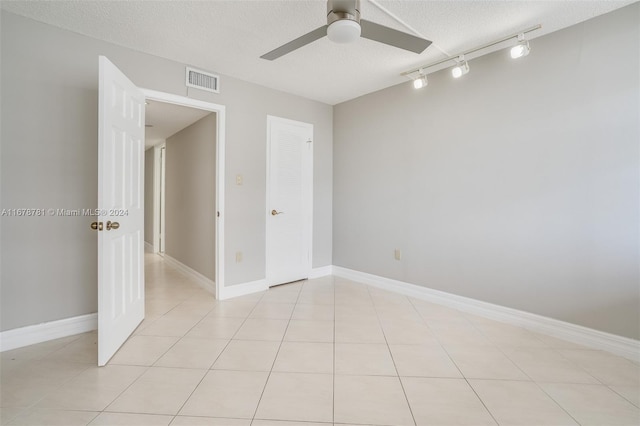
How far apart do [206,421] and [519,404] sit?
168 cm

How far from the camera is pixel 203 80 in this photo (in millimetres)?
3092

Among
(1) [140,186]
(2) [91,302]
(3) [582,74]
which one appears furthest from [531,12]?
(2) [91,302]

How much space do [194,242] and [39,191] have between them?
6.61ft

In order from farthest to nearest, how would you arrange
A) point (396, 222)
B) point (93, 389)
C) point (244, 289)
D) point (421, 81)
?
point (396, 222) → point (244, 289) → point (421, 81) → point (93, 389)

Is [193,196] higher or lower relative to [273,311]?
higher

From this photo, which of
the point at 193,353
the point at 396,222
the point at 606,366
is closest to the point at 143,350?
the point at 193,353

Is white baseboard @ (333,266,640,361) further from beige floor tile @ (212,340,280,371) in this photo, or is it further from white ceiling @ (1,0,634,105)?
white ceiling @ (1,0,634,105)

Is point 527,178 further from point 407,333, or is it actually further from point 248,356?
point 248,356

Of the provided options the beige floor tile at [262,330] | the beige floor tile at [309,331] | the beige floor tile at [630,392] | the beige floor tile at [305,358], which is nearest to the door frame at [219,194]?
the beige floor tile at [262,330]

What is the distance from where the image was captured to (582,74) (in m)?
2.29

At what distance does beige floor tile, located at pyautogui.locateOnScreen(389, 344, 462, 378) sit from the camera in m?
1.90

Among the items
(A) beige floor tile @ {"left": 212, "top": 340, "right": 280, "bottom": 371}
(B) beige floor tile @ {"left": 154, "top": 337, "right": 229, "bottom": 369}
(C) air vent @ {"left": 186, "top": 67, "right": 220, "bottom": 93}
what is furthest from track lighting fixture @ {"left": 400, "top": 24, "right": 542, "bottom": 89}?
(B) beige floor tile @ {"left": 154, "top": 337, "right": 229, "bottom": 369}

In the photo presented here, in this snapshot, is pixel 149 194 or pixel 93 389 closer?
pixel 93 389

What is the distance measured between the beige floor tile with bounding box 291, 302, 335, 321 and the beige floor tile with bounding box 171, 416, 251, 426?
134cm
